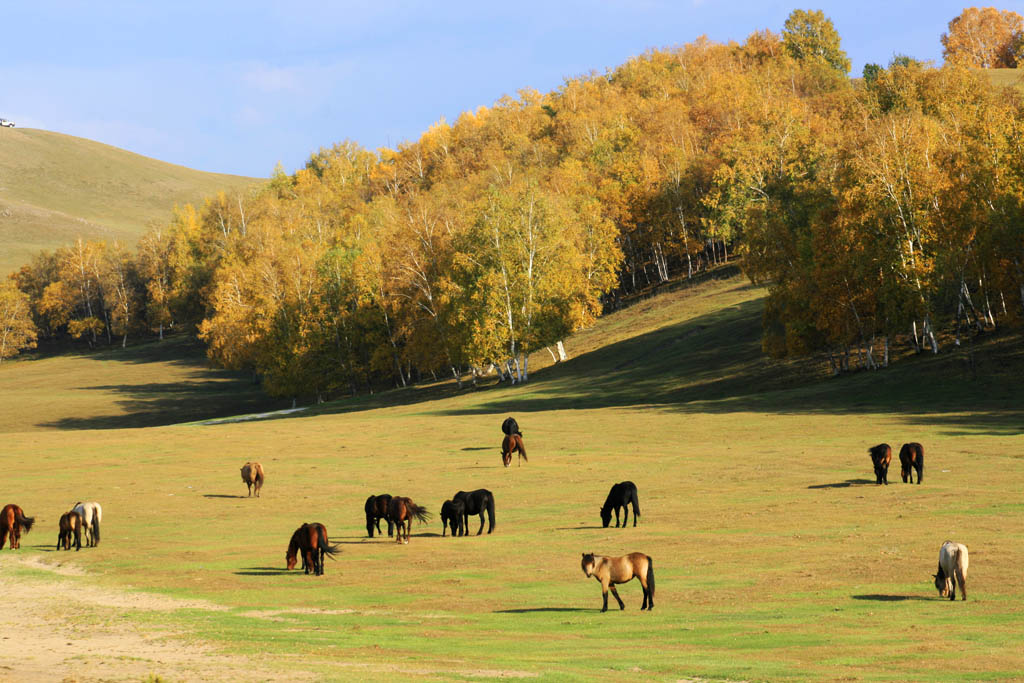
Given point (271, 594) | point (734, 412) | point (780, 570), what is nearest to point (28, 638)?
point (271, 594)

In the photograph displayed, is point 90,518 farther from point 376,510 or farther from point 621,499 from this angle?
point 621,499

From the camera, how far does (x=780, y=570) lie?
77.6ft

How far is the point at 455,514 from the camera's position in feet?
101

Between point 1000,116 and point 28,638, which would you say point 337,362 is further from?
point 28,638

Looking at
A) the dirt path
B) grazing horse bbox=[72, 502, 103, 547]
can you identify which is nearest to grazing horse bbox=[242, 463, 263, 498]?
grazing horse bbox=[72, 502, 103, 547]

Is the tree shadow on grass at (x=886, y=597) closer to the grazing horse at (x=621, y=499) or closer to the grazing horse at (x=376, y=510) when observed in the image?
the grazing horse at (x=621, y=499)

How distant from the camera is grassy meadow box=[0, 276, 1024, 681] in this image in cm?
1709

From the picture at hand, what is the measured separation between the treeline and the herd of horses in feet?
141

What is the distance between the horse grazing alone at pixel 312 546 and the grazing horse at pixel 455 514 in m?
5.36

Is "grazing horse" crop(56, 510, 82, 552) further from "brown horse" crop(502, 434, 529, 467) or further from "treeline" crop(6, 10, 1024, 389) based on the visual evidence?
"treeline" crop(6, 10, 1024, 389)

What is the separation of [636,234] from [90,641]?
130748 millimetres

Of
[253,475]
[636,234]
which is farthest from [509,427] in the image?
[636,234]

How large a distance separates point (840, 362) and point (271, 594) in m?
69.1

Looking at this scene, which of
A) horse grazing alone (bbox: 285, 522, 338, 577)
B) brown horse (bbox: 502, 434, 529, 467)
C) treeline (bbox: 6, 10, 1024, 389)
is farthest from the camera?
treeline (bbox: 6, 10, 1024, 389)
